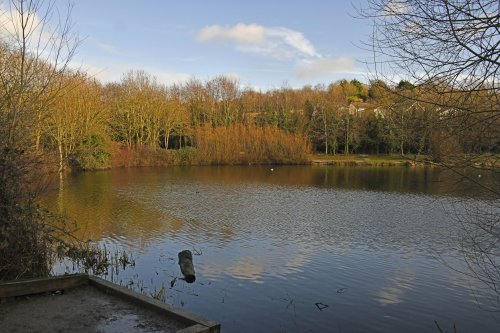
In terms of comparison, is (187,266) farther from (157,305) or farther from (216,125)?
(216,125)

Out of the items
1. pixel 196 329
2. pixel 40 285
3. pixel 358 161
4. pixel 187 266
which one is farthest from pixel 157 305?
pixel 358 161

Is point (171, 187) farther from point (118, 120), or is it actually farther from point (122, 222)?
point (118, 120)

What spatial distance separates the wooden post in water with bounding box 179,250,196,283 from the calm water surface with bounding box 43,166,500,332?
0.20 m

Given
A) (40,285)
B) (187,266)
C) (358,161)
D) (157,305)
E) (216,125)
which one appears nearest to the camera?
(157,305)

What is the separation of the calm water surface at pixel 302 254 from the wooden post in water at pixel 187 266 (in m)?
0.20

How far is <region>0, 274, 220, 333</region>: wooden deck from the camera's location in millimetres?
4941

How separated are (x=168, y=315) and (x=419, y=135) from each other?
151 inches

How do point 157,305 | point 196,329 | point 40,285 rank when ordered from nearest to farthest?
point 196,329 < point 157,305 < point 40,285

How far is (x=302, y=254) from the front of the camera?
13.6 metres

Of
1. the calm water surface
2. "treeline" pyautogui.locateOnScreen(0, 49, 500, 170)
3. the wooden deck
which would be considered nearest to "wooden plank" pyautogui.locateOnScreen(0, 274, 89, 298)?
the wooden deck

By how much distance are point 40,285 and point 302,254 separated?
8.90 metres

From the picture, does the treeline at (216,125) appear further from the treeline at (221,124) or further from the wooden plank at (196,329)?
the wooden plank at (196,329)

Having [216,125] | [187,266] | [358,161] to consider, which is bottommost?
[187,266]

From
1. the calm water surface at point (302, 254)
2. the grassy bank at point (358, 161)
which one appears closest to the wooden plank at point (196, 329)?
the calm water surface at point (302, 254)
